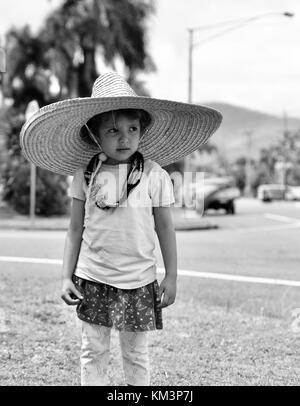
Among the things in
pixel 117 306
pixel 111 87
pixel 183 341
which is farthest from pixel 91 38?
pixel 117 306

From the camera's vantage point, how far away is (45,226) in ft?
53.6

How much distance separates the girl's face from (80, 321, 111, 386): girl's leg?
776 millimetres

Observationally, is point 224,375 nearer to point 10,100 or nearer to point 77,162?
point 77,162

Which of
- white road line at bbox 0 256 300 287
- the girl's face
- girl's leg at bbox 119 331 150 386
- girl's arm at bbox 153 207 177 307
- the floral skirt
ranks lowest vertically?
white road line at bbox 0 256 300 287

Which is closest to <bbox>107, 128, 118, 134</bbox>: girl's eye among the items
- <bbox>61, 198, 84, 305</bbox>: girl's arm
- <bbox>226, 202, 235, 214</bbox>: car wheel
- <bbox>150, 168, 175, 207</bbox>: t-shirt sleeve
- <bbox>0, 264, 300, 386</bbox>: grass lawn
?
<bbox>150, 168, 175, 207</bbox>: t-shirt sleeve

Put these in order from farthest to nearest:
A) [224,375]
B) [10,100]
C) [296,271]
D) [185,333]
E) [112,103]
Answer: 1. [10,100]
2. [296,271]
3. [185,333]
4. [224,375]
5. [112,103]

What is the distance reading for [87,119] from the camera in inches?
126

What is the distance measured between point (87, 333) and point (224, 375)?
116 cm

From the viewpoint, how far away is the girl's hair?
123 inches

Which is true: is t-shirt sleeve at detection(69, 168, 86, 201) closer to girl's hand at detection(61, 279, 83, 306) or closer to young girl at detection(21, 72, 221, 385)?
young girl at detection(21, 72, 221, 385)

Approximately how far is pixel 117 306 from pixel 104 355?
0.86 feet

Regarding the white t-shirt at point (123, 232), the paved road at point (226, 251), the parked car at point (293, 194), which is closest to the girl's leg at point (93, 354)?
the white t-shirt at point (123, 232)

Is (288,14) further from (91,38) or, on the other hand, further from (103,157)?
(103,157)
